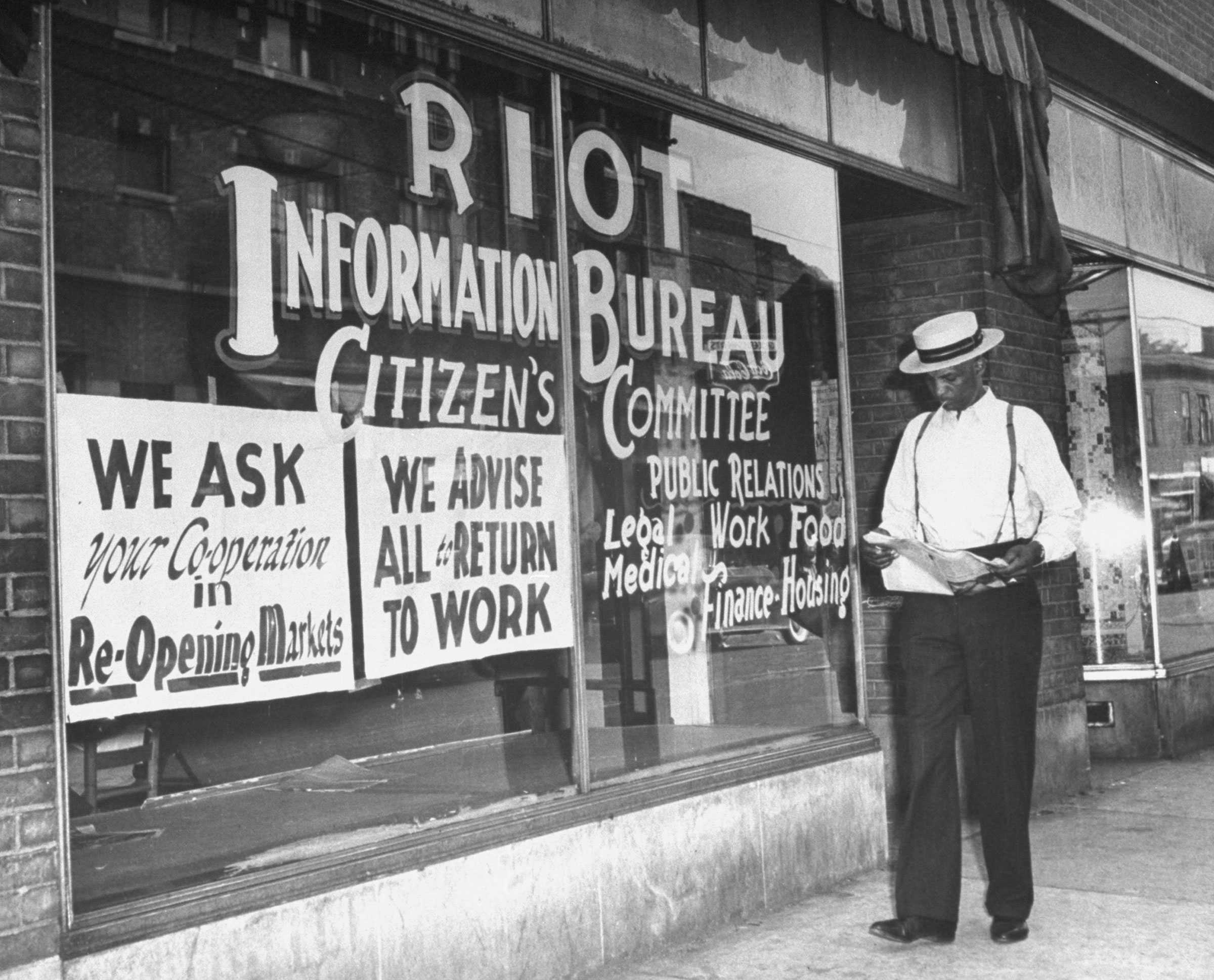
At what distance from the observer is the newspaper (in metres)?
5.13

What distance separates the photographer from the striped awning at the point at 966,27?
20.6 ft

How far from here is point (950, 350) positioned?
5344 millimetres

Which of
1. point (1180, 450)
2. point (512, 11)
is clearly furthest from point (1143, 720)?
point (512, 11)

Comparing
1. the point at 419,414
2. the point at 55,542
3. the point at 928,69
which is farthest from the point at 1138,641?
the point at 55,542

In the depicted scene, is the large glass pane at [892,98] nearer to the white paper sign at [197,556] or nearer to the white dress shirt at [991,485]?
the white dress shirt at [991,485]

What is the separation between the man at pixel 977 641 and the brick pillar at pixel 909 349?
7.17ft

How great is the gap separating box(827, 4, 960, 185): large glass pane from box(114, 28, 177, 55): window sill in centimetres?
332

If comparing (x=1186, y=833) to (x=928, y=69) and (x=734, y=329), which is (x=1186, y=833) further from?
(x=928, y=69)

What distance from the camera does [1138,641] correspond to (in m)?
9.75

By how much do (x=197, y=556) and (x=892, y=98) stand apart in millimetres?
4390

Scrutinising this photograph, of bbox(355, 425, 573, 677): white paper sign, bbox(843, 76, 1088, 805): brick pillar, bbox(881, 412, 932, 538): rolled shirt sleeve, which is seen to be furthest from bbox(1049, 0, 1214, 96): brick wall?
bbox(355, 425, 573, 677): white paper sign

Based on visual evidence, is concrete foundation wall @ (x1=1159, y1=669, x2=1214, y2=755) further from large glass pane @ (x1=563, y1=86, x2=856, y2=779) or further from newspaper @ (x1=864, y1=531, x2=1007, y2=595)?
newspaper @ (x1=864, y1=531, x2=1007, y2=595)

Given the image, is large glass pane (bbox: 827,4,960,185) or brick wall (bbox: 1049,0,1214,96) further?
brick wall (bbox: 1049,0,1214,96)

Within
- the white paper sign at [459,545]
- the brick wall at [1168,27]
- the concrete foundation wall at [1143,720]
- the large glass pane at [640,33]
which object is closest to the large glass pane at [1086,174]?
the brick wall at [1168,27]
